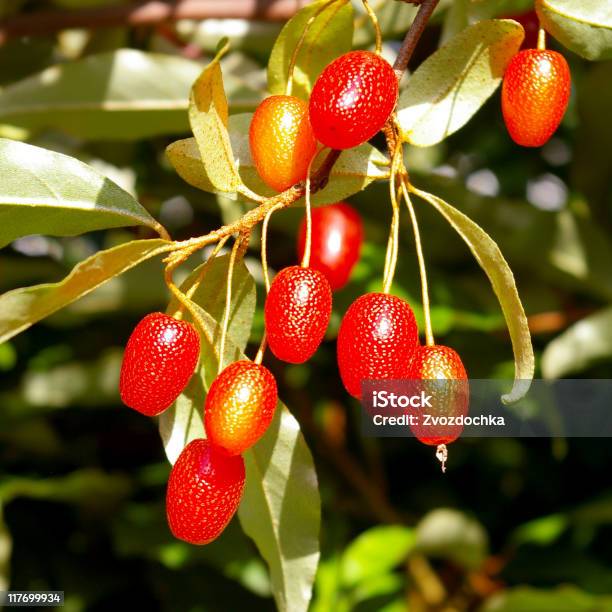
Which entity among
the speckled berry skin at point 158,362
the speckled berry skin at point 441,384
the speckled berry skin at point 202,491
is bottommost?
the speckled berry skin at point 202,491

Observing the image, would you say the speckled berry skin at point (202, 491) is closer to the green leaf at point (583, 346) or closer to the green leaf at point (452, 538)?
the green leaf at point (583, 346)

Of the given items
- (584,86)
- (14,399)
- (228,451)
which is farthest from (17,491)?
(584,86)

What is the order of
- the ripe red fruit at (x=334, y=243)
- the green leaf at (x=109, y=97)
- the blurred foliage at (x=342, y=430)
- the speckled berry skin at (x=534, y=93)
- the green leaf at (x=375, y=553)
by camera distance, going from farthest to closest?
the green leaf at (x=375, y=553) < the blurred foliage at (x=342, y=430) < the green leaf at (x=109, y=97) < the ripe red fruit at (x=334, y=243) < the speckled berry skin at (x=534, y=93)

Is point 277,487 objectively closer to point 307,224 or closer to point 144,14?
point 307,224

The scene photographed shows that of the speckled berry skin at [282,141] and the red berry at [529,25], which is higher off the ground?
the speckled berry skin at [282,141]

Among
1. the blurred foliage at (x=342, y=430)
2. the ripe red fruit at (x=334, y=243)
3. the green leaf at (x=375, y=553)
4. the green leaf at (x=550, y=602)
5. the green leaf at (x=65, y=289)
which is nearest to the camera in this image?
the green leaf at (x=65, y=289)

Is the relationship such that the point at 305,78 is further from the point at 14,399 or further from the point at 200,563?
the point at 200,563

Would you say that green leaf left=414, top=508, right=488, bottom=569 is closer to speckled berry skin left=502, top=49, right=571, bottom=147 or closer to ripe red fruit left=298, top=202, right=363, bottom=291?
ripe red fruit left=298, top=202, right=363, bottom=291

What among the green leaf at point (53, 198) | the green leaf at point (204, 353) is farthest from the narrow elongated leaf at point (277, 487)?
the green leaf at point (53, 198)

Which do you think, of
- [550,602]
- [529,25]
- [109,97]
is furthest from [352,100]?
[550,602]
